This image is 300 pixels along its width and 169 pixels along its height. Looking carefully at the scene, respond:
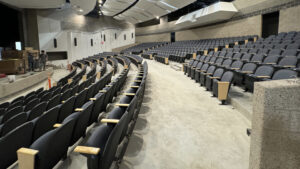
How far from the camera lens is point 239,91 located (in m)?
2.29

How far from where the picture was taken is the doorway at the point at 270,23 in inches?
208

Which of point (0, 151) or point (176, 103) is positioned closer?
point (0, 151)

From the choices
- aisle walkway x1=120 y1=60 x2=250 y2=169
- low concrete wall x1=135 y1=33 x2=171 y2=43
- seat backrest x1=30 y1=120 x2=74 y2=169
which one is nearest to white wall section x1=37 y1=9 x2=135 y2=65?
low concrete wall x1=135 y1=33 x2=171 y2=43

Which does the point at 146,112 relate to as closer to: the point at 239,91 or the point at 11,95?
the point at 239,91

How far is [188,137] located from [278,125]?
691 millimetres

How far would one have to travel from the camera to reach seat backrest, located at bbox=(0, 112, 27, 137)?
1125mm

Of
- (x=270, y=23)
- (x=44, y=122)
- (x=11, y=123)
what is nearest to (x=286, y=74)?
(x=44, y=122)

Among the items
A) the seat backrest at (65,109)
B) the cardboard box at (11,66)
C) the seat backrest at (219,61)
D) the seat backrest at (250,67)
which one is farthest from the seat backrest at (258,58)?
the cardboard box at (11,66)

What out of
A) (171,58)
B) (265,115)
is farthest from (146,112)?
(171,58)

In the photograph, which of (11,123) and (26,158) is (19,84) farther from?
(26,158)

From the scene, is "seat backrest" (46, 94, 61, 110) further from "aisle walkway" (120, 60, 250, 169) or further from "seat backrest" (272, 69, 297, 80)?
"seat backrest" (272, 69, 297, 80)

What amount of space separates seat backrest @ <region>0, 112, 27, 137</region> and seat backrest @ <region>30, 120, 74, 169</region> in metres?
0.44

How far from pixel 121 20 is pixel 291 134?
12.3 meters

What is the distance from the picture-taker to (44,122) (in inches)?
42.9
